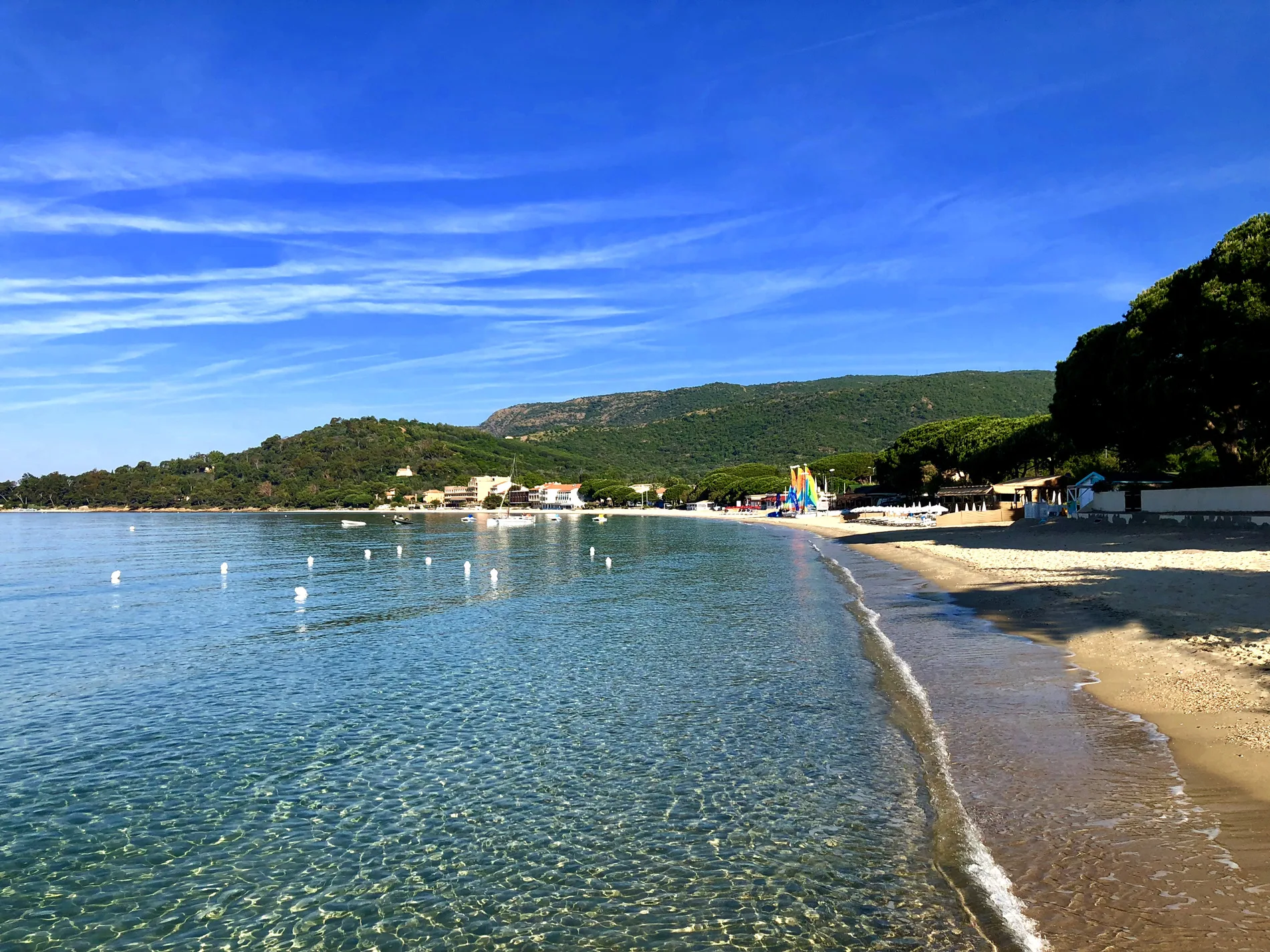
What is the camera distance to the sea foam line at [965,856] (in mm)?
6684

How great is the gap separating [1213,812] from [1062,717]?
13.2ft

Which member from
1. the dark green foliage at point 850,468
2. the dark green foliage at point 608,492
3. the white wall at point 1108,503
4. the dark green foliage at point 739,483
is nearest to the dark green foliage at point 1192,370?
the white wall at point 1108,503

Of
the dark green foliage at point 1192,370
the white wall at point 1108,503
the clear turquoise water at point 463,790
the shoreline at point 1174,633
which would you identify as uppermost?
the dark green foliage at point 1192,370

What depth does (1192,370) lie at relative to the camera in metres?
37.1

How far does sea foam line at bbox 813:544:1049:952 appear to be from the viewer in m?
6.68

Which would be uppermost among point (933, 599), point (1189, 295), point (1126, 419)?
point (1189, 295)

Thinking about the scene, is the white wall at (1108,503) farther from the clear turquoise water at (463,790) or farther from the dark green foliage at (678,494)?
the dark green foliage at (678,494)

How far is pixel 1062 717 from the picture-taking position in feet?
40.7

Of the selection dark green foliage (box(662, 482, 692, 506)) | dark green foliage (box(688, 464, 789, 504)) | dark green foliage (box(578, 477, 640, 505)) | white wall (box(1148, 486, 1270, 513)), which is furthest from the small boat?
white wall (box(1148, 486, 1270, 513))

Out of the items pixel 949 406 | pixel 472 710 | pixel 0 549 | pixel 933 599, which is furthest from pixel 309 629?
pixel 949 406

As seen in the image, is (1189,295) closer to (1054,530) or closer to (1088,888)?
(1054,530)

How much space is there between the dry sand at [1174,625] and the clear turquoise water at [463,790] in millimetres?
3437

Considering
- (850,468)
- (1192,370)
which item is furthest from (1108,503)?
(850,468)

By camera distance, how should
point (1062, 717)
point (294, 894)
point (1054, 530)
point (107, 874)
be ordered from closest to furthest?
1. point (294, 894)
2. point (107, 874)
3. point (1062, 717)
4. point (1054, 530)
